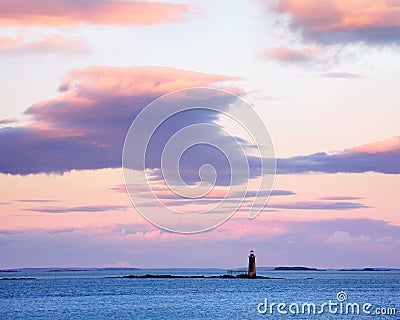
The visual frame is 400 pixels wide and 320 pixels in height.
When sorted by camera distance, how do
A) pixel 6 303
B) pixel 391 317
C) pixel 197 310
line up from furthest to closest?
pixel 6 303
pixel 197 310
pixel 391 317

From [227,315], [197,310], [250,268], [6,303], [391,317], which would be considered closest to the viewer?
[391,317]

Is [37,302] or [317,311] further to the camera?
[37,302]

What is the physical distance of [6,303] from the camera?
102688 mm

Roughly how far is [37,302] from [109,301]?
30.9ft

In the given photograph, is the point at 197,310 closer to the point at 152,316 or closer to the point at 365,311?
the point at 152,316

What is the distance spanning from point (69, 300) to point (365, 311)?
4329cm

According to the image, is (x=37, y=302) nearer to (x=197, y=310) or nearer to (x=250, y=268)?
(x=197, y=310)

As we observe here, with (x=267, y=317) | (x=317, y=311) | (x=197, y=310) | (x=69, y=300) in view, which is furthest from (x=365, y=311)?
(x=69, y=300)

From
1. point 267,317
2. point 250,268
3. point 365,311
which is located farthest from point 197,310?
point 250,268

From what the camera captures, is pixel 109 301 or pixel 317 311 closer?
pixel 317 311

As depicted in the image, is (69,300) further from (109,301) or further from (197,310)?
(197,310)

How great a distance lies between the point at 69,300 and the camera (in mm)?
107938

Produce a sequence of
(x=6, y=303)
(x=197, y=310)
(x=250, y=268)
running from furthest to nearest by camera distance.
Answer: (x=250, y=268), (x=6, y=303), (x=197, y=310)

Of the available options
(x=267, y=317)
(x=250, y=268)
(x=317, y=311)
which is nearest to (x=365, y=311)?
(x=317, y=311)
